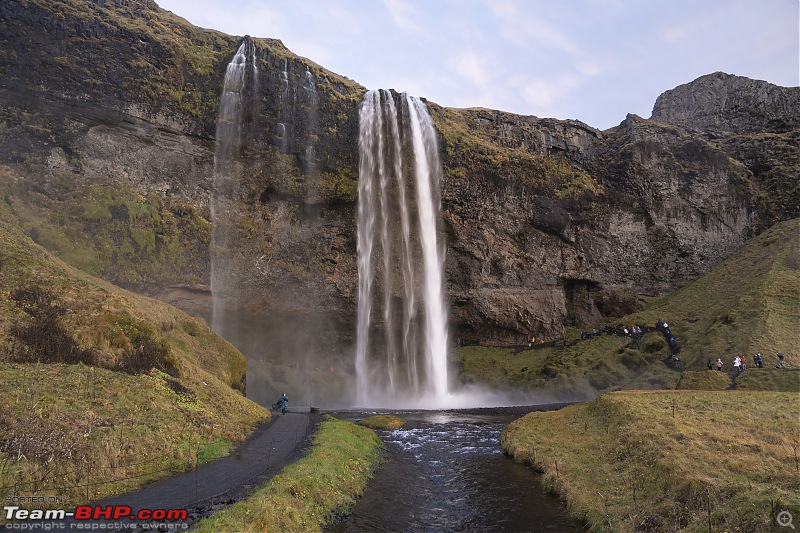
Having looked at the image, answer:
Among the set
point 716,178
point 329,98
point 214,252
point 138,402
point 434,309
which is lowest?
point 138,402

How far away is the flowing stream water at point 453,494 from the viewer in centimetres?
1327

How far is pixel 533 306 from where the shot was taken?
62281 mm

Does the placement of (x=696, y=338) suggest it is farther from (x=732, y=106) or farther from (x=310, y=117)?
(x=732, y=106)

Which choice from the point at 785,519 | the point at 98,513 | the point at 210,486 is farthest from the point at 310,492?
the point at 785,519

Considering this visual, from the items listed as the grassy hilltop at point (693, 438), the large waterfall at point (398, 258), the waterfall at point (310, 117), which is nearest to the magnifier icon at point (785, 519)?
the grassy hilltop at point (693, 438)

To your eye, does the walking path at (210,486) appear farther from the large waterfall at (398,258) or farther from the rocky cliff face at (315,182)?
the large waterfall at (398,258)

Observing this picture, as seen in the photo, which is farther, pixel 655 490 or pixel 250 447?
pixel 250 447

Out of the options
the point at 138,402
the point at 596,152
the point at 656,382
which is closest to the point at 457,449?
the point at 138,402

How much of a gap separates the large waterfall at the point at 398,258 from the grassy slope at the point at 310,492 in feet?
107

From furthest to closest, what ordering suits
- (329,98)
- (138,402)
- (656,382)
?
(329,98)
(656,382)
(138,402)

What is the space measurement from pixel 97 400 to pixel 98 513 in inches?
239

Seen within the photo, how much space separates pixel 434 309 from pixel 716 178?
48.5m

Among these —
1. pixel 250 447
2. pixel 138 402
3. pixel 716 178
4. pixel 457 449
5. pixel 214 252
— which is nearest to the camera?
pixel 138 402

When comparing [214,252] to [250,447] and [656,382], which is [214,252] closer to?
[250,447]
